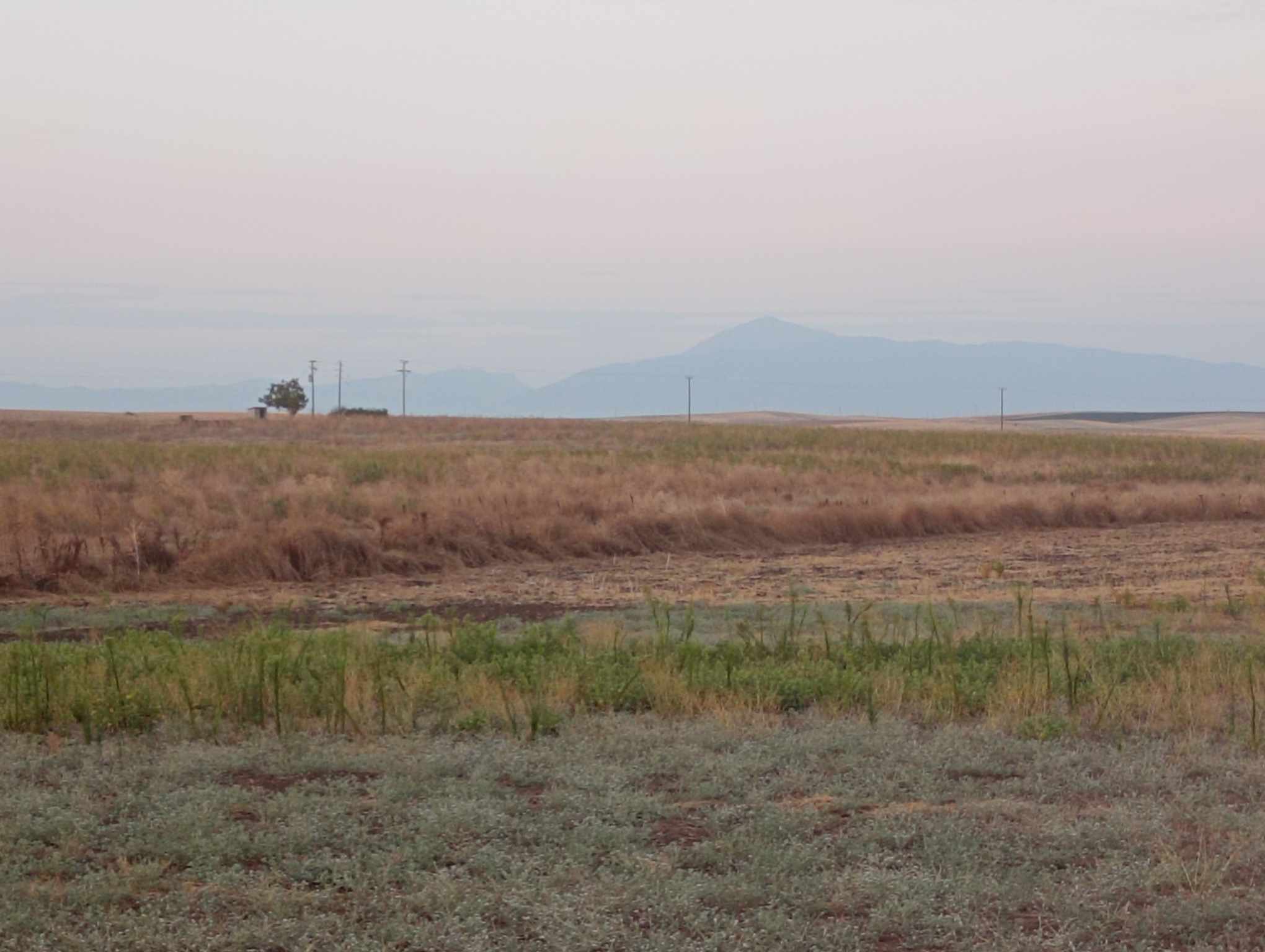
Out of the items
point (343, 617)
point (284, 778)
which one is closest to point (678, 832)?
point (284, 778)

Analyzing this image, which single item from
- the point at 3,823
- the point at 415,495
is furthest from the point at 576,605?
the point at 3,823

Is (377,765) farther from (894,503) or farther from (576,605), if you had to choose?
(894,503)

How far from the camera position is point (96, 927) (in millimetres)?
5066

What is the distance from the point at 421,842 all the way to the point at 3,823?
1.93 m

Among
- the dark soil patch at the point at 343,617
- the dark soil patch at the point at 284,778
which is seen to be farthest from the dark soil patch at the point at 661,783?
the dark soil patch at the point at 343,617

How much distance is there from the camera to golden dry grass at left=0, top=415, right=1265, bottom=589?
20.7m

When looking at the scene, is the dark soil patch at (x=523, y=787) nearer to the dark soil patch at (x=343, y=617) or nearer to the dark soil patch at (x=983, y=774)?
the dark soil patch at (x=983, y=774)

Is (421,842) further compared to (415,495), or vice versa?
(415,495)

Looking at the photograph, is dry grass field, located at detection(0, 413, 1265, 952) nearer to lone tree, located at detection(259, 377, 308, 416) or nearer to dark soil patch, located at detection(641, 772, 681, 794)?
dark soil patch, located at detection(641, 772, 681, 794)

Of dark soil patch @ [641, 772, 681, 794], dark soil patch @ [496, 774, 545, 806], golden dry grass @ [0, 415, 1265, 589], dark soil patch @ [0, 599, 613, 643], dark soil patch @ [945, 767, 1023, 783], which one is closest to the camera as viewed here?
dark soil patch @ [496, 774, 545, 806]

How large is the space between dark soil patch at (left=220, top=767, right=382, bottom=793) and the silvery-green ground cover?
0.02 m

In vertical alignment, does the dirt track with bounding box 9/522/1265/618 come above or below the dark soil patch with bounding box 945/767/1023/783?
A: below

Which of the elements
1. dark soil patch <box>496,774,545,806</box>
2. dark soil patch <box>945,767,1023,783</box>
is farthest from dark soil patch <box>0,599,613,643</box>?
dark soil patch <box>945,767,1023,783</box>

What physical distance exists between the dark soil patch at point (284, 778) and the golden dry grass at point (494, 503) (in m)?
13.1
